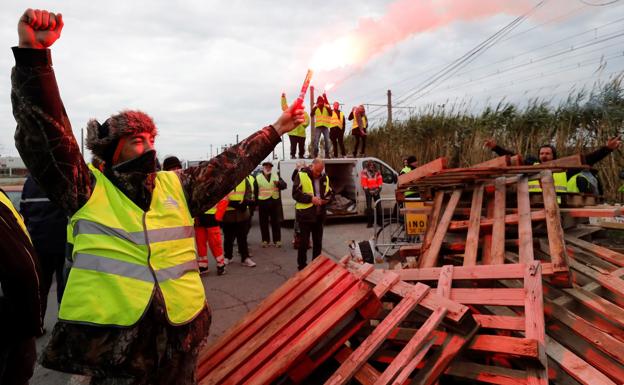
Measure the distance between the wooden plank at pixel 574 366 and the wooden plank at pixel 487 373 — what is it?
1.18ft

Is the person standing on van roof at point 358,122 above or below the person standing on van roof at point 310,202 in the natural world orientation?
above

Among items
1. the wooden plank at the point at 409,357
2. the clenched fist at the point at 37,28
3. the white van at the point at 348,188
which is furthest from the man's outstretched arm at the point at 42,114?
the white van at the point at 348,188

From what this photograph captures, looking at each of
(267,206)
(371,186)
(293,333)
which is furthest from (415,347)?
(371,186)

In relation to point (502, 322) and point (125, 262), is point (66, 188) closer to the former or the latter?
point (125, 262)

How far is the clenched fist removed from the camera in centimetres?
145

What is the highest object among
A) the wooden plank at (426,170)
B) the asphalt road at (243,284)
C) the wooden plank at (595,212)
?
the wooden plank at (426,170)

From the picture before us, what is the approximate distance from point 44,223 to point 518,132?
11550mm

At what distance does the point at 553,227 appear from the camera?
3.69m

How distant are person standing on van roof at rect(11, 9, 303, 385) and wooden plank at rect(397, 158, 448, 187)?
108 inches

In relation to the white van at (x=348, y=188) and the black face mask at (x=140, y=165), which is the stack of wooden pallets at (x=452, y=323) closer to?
the black face mask at (x=140, y=165)

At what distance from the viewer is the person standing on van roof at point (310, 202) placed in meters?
6.43

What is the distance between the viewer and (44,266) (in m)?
4.16

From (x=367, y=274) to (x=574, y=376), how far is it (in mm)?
1629

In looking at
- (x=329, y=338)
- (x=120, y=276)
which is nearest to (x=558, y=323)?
(x=329, y=338)
